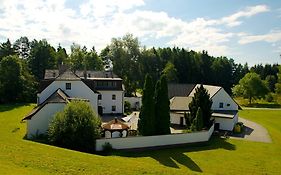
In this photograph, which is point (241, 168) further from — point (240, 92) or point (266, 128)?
point (240, 92)

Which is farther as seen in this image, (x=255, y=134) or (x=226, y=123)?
(x=226, y=123)

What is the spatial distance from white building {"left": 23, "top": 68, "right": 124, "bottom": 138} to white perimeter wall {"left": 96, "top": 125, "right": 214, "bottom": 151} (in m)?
7.61

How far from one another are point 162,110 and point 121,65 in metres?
45.4

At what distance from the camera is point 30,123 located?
32.3 m

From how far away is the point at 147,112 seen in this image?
32.2 metres

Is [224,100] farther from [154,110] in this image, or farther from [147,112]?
[147,112]

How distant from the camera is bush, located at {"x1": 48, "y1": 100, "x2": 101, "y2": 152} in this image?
27844 mm

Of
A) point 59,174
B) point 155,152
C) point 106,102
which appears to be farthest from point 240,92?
point 59,174

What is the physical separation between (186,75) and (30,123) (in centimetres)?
7053

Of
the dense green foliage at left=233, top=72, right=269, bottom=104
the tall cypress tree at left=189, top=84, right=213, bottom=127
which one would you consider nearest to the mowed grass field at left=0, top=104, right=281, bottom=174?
the tall cypress tree at left=189, top=84, right=213, bottom=127

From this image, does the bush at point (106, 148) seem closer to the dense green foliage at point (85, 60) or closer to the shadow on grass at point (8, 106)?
the shadow on grass at point (8, 106)

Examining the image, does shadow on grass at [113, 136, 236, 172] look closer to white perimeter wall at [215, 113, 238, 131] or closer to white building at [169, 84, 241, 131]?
white perimeter wall at [215, 113, 238, 131]

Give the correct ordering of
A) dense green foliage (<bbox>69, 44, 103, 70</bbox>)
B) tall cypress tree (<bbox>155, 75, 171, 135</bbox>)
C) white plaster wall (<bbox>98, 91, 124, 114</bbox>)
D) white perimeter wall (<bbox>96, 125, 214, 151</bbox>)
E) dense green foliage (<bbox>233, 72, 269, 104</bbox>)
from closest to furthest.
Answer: white perimeter wall (<bbox>96, 125, 214, 151</bbox>)
tall cypress tree (<bbox>155, 75, 171, 135</bbox>)
white plaster wall (<bbox>98, 91, 124, 114</bbox>)
dense green foliage (<bbox>233, 72, 269, 104</bbox>)
dense green foliage (<bbox>69, 44, 103, 70</bbox>)

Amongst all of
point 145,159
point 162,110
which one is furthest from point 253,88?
point 145,159
